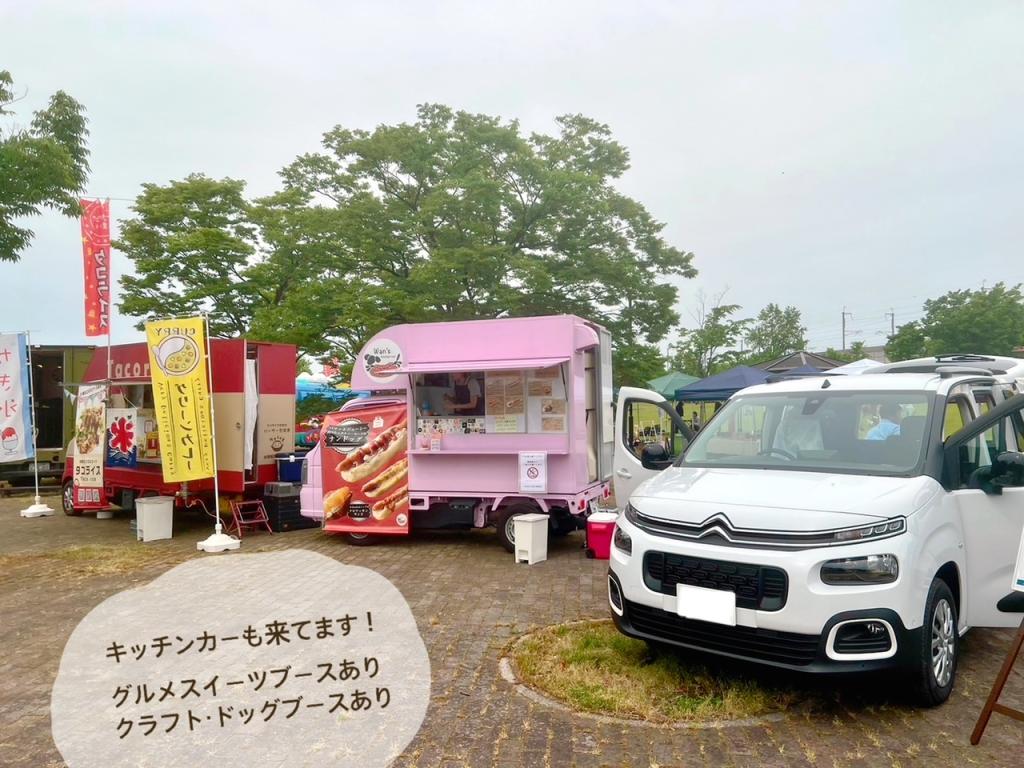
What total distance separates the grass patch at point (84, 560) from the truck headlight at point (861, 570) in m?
6.87

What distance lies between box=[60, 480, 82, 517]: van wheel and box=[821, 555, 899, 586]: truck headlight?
11.4 meters

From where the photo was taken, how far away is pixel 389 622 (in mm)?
5137

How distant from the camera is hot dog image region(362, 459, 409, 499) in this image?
8.09 metres

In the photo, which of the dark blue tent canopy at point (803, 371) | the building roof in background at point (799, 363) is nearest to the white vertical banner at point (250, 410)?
the dark blue tent canopy at point (803, 371)

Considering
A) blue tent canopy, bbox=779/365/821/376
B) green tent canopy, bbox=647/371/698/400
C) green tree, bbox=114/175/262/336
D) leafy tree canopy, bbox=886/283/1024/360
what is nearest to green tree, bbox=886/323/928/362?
leafy tree canopy, bbox=886/283/1024/360

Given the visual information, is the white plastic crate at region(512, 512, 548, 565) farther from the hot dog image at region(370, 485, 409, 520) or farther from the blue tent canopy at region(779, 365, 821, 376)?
the blue tent canopy at region(779, 365, 821, 376)

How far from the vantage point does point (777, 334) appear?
36125mm

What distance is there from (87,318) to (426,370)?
6.04 m

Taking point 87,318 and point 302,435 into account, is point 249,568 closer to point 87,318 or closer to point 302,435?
point 87,318

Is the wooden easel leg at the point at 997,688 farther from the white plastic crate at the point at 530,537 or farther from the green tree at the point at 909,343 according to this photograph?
the green tree at the point at 909,343

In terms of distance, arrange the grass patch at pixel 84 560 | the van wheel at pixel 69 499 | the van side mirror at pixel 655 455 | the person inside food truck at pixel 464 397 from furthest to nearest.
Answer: the van wheel at pixel 69 499 < the person inside food truck at pixel 464 397 < the grass patch at pixel 84 560 < the van side mirror at pixel 655 455

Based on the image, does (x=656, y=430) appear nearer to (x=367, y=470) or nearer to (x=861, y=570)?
(x=367, y=470)

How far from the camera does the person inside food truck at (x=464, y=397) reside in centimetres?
783

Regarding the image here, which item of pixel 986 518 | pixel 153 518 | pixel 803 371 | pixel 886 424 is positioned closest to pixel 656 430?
pixel 803 371
